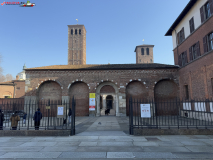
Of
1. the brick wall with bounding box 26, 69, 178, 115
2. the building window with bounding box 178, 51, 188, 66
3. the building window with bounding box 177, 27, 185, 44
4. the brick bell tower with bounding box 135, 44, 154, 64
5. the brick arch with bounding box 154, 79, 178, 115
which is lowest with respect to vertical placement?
the brick arch with bounding box 154, 79, 178, 115

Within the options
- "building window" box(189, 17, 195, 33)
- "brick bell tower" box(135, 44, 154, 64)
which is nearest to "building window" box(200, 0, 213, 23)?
"building window" box(189, 17, 195, 33)

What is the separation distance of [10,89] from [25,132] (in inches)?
1386

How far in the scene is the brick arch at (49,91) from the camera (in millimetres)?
20734

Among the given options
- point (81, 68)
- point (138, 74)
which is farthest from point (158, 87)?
point (81, 68)

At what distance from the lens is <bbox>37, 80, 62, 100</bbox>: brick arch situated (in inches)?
816

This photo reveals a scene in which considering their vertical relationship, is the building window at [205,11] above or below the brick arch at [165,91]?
above

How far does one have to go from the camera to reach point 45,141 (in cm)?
768

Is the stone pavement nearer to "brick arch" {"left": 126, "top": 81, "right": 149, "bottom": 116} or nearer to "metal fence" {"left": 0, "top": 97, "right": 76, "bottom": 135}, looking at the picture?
"metal fence" {"left": 0, "top": 97, "right": 76, "bottom": 135}

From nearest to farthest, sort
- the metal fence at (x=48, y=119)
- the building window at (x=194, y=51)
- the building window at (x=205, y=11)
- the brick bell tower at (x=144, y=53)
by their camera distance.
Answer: the metal fence at (x=48, y=119)
the building window at (x=205, y=11)
the building window at (x=194, y=51)
the brick bell tower at (x=144, y=53)

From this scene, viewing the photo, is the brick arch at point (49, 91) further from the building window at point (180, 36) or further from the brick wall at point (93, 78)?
the building window at point (180, 36)

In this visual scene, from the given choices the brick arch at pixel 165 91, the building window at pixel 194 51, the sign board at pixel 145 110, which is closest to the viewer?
the sign board at pixel 145 110

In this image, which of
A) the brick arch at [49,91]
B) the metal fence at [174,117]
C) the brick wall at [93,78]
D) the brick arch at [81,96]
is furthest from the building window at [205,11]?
the brick arch at [49,91]

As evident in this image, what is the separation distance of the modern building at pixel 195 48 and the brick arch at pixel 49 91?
16.1m

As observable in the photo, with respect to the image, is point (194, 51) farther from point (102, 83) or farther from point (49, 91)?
point (49, 91)
